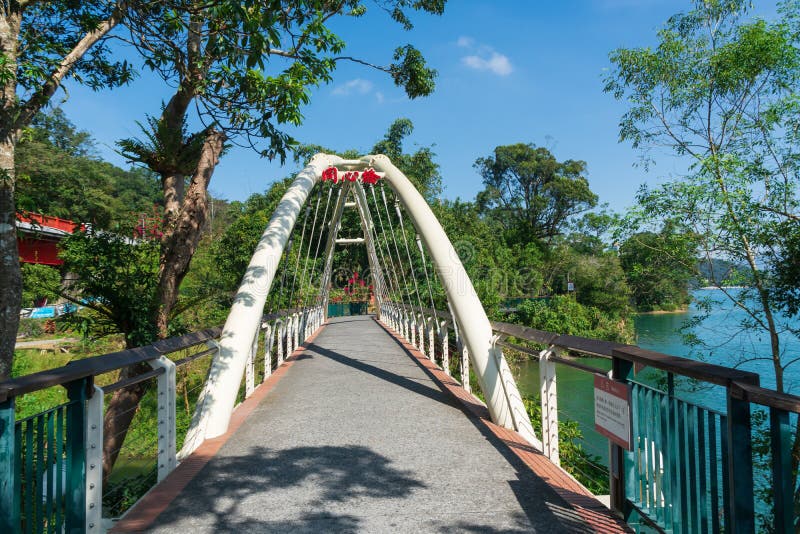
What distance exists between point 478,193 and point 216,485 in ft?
128

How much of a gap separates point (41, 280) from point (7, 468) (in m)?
4.66

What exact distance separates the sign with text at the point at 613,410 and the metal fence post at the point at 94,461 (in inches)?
90.5

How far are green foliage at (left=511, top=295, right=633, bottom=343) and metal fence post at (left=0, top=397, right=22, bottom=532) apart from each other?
23.5m

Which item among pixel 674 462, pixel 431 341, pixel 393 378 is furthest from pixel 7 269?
pixel 431 341

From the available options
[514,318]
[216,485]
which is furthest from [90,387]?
[514,318]

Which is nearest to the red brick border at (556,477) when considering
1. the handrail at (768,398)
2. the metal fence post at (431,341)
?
the handrail at (768,398)

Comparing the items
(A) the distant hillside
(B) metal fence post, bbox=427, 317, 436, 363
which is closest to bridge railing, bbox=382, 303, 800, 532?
(B) metal fence post, bbox=427, 317, 436, 363

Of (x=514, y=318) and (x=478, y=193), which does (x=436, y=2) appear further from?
(x=478, y=193)

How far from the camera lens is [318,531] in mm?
2365

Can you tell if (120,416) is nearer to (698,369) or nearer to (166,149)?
(166,149)

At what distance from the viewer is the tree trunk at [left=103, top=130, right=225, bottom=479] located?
16.4 feet

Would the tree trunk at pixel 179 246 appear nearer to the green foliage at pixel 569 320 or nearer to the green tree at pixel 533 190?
the green foliage at pixel 569 320

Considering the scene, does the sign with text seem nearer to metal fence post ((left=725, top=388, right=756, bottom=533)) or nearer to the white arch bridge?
the white arch bridge

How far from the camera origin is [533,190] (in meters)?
38.1
